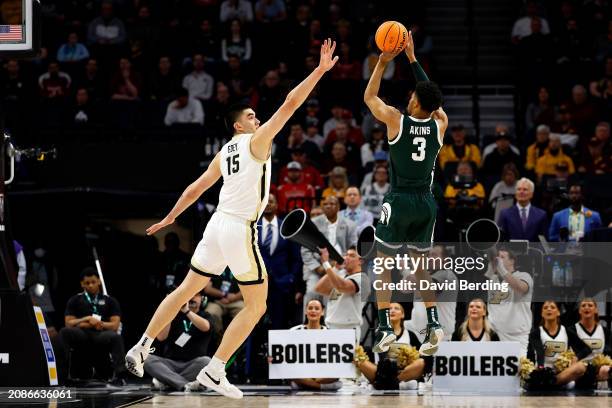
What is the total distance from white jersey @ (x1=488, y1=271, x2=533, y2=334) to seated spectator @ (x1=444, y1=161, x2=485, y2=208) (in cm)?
153

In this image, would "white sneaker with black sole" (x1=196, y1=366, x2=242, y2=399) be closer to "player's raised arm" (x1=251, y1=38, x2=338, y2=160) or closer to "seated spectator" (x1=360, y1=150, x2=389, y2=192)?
"player's raised arm" (x1=251, y1=38, x2=338, y2=160)

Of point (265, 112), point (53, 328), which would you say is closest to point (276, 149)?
point (265, 112)

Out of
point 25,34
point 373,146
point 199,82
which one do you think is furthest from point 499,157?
point 25,34

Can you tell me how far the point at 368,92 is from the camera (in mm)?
10656

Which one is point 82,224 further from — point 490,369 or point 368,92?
point 368,92

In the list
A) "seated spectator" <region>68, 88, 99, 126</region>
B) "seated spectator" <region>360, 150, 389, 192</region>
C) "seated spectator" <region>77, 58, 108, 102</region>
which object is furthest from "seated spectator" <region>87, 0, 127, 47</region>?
"seated spectator" <region>360, 150, 389, 192</region>

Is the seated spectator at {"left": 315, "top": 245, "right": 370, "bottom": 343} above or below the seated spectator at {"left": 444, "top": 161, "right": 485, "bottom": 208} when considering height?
below

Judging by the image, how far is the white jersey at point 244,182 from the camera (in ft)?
33.6

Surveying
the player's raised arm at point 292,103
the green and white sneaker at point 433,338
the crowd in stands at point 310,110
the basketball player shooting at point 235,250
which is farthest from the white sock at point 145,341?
the crowd in stands at point 310,110

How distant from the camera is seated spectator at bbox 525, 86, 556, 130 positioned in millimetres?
19469

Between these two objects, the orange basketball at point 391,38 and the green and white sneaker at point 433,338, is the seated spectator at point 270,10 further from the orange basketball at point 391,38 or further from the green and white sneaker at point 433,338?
the green and white sneaker at point 433,338

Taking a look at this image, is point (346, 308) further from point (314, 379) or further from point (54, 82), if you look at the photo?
point (54, 82)

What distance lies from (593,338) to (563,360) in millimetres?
738

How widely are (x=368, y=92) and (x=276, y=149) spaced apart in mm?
8140
